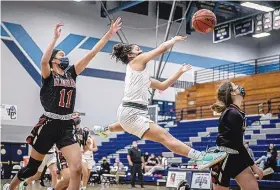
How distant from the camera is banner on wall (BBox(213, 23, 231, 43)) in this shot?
73.7ft

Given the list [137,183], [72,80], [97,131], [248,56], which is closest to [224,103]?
[72,80]

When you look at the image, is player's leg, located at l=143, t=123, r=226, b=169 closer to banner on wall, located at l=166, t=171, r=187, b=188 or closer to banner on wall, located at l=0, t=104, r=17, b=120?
banner on wall, located at l=166, t=171, r=187, b=188

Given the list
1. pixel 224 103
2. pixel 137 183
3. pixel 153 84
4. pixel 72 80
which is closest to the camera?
pixel 224 103

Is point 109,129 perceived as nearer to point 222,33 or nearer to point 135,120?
point 135,120

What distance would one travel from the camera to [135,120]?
5.55 m

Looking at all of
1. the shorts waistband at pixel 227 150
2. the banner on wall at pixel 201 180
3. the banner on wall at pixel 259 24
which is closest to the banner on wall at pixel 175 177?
the banner on wall at pixel 201 180

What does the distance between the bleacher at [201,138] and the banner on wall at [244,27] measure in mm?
4464

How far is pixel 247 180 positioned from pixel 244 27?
1798 centimetres

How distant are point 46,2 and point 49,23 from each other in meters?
1.13

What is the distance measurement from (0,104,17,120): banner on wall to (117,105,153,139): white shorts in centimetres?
1713

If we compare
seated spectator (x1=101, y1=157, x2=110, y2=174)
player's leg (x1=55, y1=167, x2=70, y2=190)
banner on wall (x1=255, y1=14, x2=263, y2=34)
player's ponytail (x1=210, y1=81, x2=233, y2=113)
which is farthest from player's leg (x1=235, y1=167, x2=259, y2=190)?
banner on wall (x1=255, y1=14, x2=263, y2=34)

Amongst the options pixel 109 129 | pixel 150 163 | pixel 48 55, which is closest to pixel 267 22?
pixel 150 163

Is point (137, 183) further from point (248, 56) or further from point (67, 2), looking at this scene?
point (248, 56)

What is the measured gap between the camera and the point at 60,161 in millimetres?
7406
